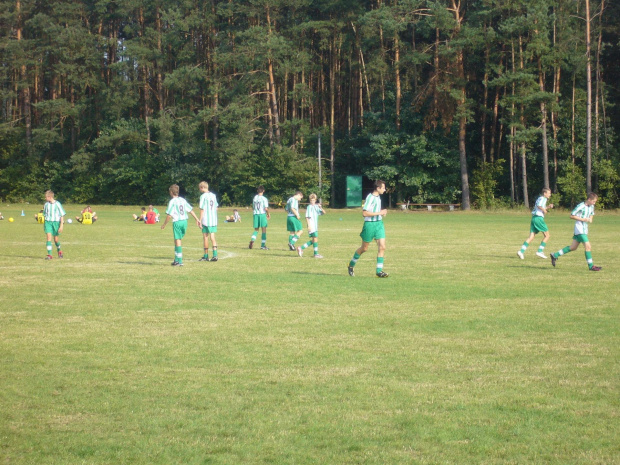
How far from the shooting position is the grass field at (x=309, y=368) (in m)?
5.44

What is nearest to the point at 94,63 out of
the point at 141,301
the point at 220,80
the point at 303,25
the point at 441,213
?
the point at 220,80

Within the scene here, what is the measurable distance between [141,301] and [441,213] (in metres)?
42.4

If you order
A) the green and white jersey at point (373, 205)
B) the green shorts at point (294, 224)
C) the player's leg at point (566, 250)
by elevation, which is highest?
the green and white jersey at point (373, 205)

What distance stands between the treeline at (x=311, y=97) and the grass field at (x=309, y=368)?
1594 inches

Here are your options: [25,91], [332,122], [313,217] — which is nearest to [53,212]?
[313,217]

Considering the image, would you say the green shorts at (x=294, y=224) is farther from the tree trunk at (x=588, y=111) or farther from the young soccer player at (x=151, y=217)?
the tree trunk at (x=588, y=111)

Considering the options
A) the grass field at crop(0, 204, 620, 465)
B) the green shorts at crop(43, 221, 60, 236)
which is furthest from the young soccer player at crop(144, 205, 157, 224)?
the grass field at crop(0, 204, 620, 465)

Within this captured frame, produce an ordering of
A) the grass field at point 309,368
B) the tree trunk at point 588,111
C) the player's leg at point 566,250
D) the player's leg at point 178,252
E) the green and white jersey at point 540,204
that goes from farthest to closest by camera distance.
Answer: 1. the tree trunk at point 588,111
2. the green and white jersey at point 540,204
3. the player's leg at point 178,252
4. the player's leg at point 566,250
5. the grass field at point 309,368

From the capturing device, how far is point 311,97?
2569 inches

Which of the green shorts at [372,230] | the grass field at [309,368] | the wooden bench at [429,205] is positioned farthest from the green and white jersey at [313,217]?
the wooden bench at [429,205]

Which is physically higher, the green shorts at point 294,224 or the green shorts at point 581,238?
the green shorts at point 294,224

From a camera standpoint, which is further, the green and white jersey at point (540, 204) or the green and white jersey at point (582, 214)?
the green and white jersey at point (540, 204)

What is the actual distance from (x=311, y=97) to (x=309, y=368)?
194 ft

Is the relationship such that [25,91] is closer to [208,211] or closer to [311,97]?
[311,97]
